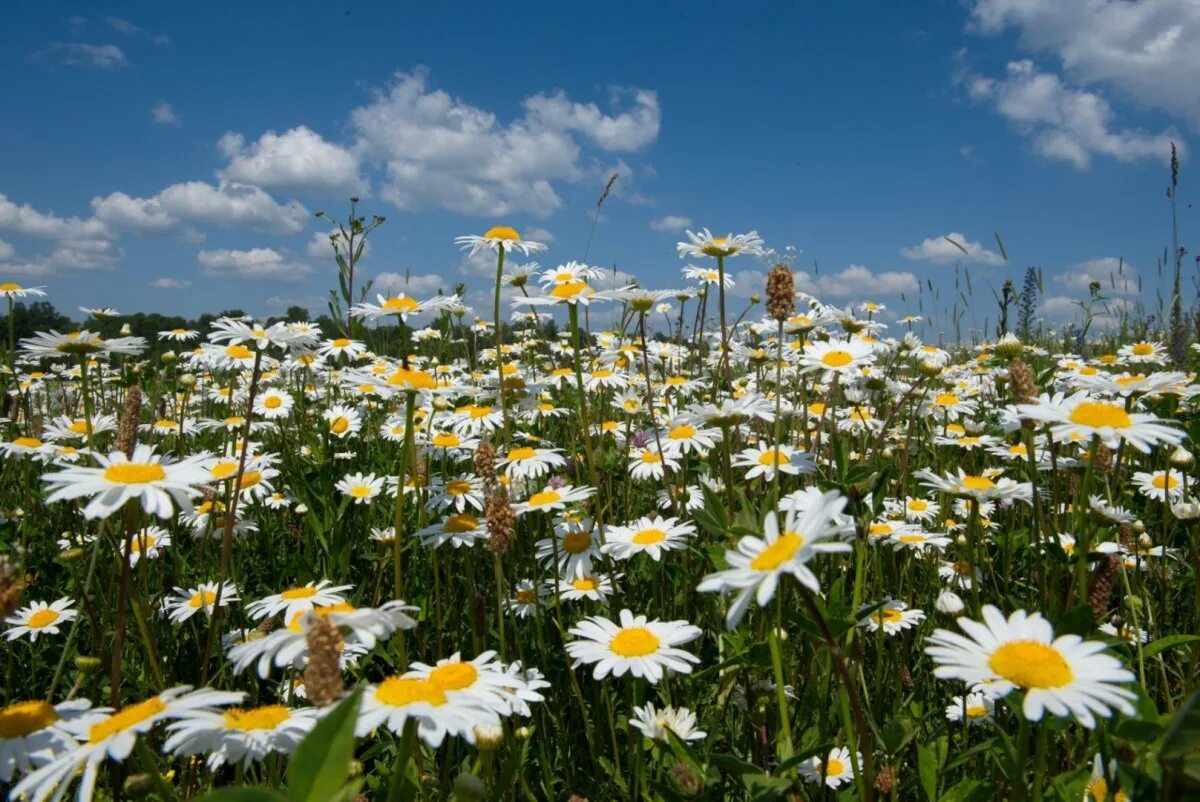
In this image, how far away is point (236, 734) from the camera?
1253 mm

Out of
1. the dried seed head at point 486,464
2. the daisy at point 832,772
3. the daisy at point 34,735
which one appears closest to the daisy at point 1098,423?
the daisy at point 832,772

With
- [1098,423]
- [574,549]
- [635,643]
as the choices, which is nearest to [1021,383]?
[1098,423]

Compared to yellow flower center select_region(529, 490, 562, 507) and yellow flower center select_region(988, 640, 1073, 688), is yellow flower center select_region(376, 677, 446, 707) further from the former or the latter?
yellow flower center select_region(529, 490, 562, 507)

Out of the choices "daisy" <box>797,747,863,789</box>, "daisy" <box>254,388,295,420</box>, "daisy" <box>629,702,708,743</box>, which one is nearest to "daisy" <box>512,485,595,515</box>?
"daisy" <box>629,702,708,743</box>

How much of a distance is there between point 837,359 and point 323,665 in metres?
2.10

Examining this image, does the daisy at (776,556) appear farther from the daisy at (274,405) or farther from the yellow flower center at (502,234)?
the daisy at (274,405)

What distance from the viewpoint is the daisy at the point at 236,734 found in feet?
4.00

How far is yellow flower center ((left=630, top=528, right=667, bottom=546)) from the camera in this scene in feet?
8.01

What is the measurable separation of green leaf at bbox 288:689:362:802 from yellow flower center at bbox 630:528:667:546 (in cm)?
164

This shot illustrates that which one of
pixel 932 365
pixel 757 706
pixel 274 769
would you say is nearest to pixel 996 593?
pixel 932 365

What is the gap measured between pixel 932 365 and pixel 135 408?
282 centimetres

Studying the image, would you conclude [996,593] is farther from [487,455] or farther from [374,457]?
[374,457]

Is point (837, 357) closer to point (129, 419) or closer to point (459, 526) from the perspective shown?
point (459, 526)

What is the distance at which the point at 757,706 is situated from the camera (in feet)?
6.09
